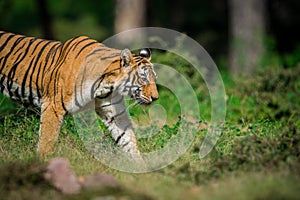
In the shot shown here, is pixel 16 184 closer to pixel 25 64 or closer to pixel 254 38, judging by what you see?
pixel 25 64

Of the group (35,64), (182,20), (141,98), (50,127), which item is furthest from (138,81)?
(182,20)

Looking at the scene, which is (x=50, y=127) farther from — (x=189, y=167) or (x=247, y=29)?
(x=247, y=29)

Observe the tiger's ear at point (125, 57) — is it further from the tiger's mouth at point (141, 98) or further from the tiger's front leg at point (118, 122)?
the tiger's front leg at point (118, 122)

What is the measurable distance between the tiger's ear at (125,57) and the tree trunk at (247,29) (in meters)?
7.52

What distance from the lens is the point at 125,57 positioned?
22.4 ft

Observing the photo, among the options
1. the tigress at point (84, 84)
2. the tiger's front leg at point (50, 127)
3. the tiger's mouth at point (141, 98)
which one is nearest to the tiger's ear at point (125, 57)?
the tigress at point (84, 84)

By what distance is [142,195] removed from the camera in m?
5.25

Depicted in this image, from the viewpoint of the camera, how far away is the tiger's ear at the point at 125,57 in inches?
268

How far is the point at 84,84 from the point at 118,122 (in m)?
0.71

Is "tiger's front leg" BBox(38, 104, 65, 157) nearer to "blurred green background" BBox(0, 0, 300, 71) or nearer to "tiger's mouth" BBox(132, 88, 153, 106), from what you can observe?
"tiger's mouth" BBox(132, 88, 153, 106)

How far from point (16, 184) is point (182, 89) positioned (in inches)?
228

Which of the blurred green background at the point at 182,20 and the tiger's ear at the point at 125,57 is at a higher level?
the blurred green background at the point at 182,20

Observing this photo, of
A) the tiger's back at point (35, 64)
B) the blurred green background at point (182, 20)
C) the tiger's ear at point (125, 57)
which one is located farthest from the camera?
the blurred green background at point (182, 20)

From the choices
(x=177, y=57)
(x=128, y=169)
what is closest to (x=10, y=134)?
(x=128, y=169)
